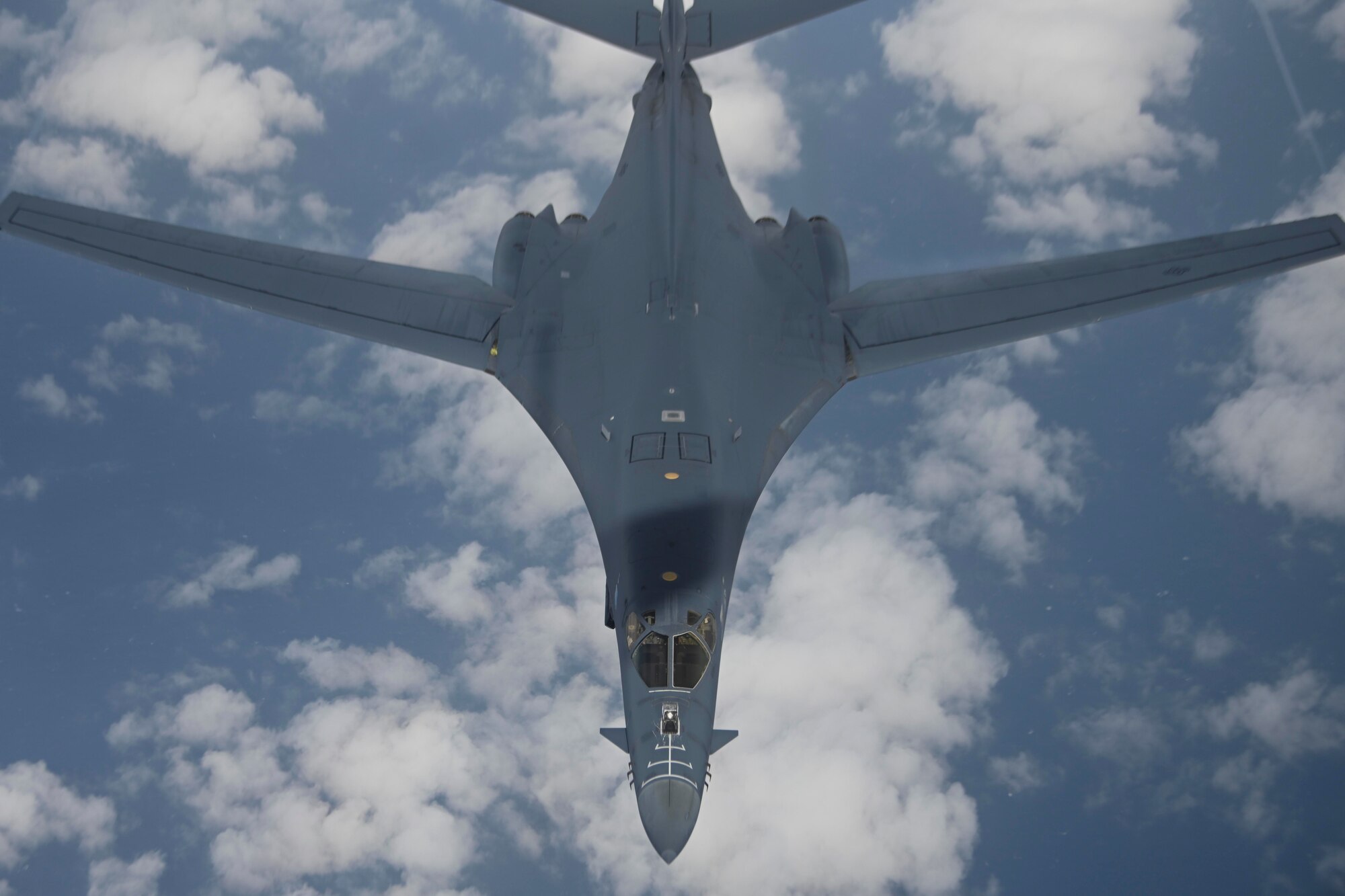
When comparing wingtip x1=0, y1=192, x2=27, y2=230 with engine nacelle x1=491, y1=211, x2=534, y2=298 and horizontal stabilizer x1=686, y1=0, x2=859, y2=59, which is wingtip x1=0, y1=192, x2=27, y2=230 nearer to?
engine nacelle x1=491, y1=211, x2=534, y2=298

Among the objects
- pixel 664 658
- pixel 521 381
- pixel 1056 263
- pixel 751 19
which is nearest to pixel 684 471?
pixel 664 658

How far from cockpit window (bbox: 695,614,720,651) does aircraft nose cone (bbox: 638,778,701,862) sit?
7.96 feet

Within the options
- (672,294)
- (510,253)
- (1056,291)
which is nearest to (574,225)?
(510,253)

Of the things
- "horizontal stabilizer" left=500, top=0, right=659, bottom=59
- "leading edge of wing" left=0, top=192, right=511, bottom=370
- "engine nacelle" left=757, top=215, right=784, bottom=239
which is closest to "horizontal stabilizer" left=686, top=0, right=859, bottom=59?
"horizontal stabilizer" left=500, top=0, right=659, bottom=59

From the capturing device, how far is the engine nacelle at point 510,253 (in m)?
26.5

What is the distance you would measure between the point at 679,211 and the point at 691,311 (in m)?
3.11

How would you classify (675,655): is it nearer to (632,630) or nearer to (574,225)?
(632,630)

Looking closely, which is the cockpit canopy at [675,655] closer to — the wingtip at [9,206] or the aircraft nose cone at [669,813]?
the aircraft nose cone at [669,813]

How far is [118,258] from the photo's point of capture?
25.3 m

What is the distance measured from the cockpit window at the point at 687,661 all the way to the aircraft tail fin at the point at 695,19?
1790 cm

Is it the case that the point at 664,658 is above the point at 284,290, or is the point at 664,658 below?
below

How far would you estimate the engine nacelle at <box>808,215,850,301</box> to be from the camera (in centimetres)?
2625

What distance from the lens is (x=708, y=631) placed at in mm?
17641

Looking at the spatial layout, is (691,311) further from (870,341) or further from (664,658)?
(664,658)
